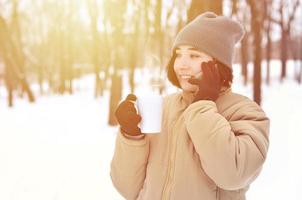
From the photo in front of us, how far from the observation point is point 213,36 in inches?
92.7

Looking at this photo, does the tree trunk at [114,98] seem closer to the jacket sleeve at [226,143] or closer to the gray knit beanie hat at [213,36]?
the gray knit beanie hat at [213,36]

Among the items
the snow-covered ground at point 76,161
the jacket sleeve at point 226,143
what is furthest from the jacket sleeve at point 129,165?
the snow-covered ground at point 76,161

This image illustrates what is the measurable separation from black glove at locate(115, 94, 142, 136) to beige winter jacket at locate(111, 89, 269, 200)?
6cm

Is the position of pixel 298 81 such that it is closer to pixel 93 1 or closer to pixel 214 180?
pixel 93 1

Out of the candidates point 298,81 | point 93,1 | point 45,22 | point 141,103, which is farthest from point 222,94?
point 45,22

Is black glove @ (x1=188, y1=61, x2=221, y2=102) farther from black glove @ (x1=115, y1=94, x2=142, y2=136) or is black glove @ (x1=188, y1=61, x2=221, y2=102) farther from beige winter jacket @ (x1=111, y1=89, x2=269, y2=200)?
black glove @ (x1=115, y1=94, x2=142, y2=136)

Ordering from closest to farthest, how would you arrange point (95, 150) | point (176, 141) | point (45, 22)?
point (176, 141) → point (95, 150) → point (45, 22)

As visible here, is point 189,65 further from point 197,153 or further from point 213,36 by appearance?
point 197,153

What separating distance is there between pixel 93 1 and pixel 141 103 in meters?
17.1

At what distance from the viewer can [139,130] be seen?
230cm

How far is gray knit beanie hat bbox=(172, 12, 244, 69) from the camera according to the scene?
2.35 m

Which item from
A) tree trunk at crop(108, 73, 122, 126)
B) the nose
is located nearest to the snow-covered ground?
tree trunk at crop(108, 73, 122, 126)

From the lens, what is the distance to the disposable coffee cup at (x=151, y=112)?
2.16m

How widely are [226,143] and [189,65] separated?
1.54 ft
